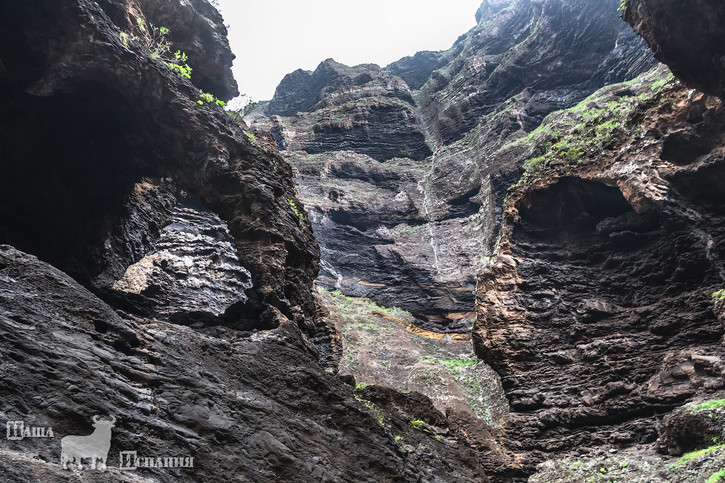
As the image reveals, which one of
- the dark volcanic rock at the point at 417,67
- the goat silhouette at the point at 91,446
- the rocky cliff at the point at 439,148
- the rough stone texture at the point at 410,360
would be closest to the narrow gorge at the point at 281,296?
the goat silhouette at the point at 91,446

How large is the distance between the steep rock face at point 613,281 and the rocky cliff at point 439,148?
509 inches

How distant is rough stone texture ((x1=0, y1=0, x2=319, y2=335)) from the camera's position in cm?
878

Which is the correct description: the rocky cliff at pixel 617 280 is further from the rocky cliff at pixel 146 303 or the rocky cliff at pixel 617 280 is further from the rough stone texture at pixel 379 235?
the rough stone texture at pixel 379 235

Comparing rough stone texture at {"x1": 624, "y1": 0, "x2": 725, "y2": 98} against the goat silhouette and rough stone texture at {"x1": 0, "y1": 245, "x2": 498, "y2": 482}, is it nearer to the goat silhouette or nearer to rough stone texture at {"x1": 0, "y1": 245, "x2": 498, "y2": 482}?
rough stone texture at {"x1": 0, "y1": 245, "x2": 498, "y2": 482}

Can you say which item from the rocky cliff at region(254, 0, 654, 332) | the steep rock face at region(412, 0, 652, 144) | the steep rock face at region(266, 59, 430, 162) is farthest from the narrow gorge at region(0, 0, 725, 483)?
the steep rock face at region(412, 0, 652, 144)

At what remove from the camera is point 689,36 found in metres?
9.50

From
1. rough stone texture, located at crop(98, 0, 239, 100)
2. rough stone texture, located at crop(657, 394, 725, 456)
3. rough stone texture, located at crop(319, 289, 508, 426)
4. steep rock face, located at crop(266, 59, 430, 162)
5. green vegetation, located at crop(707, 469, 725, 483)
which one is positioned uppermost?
steep rock face, located at crop(266, 59, 430, 162)

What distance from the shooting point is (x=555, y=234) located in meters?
14.6

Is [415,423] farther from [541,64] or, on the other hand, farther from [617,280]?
[541,64]

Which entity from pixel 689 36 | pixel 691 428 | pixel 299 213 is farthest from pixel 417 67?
pixel 691 428

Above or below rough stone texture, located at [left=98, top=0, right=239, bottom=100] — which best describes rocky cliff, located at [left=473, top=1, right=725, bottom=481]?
below

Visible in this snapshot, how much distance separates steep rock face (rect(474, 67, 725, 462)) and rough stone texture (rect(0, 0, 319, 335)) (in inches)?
237

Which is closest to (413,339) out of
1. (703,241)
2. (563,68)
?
(703,241)

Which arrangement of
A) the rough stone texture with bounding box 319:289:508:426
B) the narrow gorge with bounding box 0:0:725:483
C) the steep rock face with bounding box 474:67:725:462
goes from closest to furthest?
the narrow gorge with bounding box 0:0:725:483 → the steep rock face with bounding box 474:67:725:462 → the rough stone texture with bounding box 319:289:508:426
